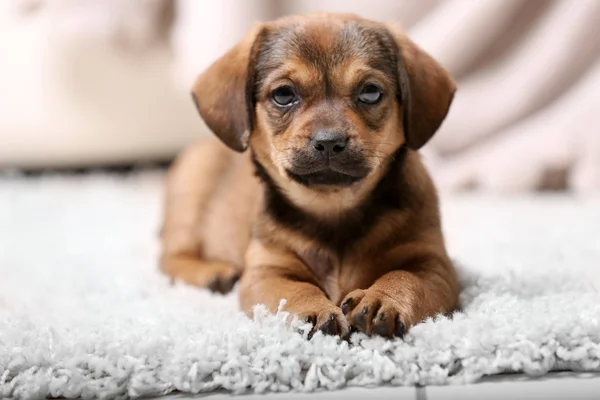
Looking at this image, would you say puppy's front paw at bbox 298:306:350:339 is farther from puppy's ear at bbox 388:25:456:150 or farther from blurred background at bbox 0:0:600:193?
blurred background at bbox 0:0:600:193

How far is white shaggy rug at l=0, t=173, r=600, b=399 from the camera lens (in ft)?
5.34

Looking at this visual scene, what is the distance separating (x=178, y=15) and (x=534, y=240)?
7.21ft

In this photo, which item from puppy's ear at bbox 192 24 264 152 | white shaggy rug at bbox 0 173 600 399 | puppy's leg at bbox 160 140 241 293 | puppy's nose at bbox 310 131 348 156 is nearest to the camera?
white shaggy rug at bbox 0 173 600 399

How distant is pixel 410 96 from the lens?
1.98 meters

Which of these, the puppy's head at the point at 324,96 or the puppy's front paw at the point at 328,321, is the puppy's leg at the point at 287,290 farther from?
the puppy's head at the point at 324,96

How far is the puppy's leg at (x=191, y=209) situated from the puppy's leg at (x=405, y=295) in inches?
29.1

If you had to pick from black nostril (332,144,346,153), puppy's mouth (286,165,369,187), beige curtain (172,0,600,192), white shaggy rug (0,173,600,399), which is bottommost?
white shaggy rug (0,173,600,399)

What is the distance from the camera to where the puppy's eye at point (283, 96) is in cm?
196

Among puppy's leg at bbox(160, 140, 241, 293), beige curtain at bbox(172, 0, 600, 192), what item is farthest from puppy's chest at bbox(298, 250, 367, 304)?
beige curtain at bbox(172, 0, 600, 192)

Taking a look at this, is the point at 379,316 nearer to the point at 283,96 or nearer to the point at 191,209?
the point at 283,96

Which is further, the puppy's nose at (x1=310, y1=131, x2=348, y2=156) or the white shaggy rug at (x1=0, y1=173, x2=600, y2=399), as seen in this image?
the puppy's nose at (x1=310, y1=131, x2=348, y2=156)

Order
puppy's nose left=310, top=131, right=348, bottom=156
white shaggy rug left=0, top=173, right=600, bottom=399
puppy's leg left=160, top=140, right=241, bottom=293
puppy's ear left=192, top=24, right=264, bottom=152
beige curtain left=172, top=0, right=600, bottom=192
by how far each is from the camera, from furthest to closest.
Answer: beige curtain left=172, top=0, right=600, bottom=192
puppy's leg left=160, top=140, right=241, bottom=293
puppy's ear left=192, top=24, right=264, bottom=152
puppy's nose left=310, top=131, right=348, bottom=156
white shaggy rug left=0, top=173, right=600, bottom=399

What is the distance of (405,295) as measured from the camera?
1.74 metres

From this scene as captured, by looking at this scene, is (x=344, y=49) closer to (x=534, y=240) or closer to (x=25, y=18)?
(x=534, y=240)
